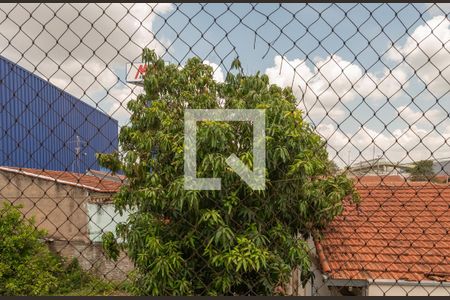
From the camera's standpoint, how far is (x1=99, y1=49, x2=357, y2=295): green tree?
2.79 meters

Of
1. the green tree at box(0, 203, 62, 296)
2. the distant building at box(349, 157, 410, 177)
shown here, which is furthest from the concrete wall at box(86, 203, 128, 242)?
the distant building at box(349, 157, 410, 177)

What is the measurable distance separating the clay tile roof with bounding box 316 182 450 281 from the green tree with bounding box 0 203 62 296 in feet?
15.0

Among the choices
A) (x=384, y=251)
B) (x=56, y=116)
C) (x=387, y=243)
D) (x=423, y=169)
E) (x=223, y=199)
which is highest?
(x=56, y=116)

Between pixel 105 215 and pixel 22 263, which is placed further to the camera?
pixel 105 215

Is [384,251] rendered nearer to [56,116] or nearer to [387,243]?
[387,243]

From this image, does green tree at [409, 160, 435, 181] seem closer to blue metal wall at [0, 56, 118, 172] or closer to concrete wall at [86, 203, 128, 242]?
blue metal wall at [0, 56, 118, 172]

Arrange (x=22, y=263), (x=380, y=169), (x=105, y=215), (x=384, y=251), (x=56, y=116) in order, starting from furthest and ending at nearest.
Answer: (x=105, y=215)
(x=22, y=263)
(x=384, y=251)
(x=56, y=116)
(x=380, y=169)

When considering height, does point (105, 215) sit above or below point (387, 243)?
below

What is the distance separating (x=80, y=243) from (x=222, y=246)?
7.09 meters

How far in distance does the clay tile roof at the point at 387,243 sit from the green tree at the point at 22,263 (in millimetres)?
4559

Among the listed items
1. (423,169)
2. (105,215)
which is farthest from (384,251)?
(105,215)

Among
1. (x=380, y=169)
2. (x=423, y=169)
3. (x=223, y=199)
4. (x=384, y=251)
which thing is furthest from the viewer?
(x=384, y=251)

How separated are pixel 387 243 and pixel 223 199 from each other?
1.98m

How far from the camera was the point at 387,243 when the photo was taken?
3.75 meters
